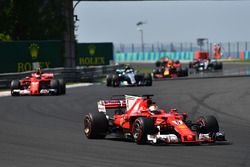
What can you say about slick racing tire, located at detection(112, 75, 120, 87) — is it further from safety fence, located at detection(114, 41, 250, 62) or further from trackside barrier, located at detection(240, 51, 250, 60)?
trackside barrier, located at detection(240, 51, 250, 60)

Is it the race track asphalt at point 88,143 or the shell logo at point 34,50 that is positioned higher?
the shell logo at point 34,50

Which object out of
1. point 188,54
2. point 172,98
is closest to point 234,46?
point 188,54

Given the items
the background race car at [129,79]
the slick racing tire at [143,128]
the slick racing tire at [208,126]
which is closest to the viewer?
the slick racing tire at [143,128]

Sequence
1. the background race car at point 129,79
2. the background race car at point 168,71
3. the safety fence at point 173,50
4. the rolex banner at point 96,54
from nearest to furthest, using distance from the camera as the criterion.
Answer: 1. the background race car at point 129,79
2. the background race car at point 168,71
3. the rolex banner at point 96,54
4. the safety fence at point 173,50

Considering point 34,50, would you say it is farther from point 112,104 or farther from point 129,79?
point 112,104

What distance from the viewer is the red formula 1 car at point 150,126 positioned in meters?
13.1

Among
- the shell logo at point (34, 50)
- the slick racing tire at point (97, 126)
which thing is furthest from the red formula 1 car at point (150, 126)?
the shell logo at point (34, 50)

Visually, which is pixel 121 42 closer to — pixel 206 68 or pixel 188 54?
pixel 188 54

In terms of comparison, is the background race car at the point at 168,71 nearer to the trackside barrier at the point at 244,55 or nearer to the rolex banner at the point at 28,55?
the rolex banner at the point at 28,55

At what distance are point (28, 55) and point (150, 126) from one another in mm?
28863

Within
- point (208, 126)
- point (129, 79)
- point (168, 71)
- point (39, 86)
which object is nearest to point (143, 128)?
point (208, 126)

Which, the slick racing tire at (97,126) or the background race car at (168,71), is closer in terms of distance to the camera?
the slick racing tire at (97,126)

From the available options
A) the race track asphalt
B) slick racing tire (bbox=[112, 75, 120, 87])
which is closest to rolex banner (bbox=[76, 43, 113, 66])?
slick racing tire (bbox=[112, 75, 120, 87])

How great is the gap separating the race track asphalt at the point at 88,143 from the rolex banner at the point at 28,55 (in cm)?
1430
